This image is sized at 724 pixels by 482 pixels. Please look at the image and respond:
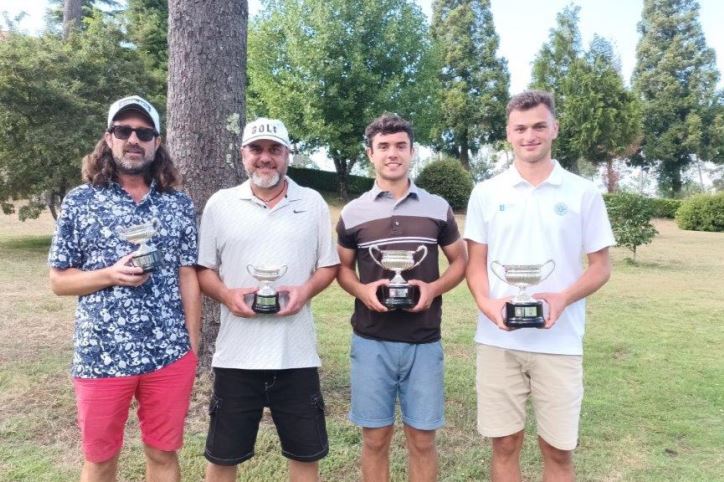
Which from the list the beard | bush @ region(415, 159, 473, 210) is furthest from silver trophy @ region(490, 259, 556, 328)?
bush @ region(415, 159, 473, 210)

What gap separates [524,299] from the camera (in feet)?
9.67

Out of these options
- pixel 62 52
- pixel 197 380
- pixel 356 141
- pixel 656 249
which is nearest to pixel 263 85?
pixel 356 141

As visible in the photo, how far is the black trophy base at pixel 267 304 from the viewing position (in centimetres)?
290

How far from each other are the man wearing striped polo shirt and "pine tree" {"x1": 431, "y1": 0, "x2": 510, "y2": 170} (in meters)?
37.6

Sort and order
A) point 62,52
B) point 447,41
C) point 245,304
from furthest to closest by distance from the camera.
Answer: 1. point 447,41
2. point 62,52
3. point 245,304

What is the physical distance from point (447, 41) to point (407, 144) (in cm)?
4041

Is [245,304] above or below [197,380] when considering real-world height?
above

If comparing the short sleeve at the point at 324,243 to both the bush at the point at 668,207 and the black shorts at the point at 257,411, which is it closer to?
the black shorts at the point at 257,411

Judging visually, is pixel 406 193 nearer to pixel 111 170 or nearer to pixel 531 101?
pixel 531 101

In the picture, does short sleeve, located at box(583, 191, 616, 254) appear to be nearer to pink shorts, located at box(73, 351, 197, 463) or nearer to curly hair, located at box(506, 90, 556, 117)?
curly hair, located at box(506, 90, 556, 117)

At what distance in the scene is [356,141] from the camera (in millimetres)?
28188

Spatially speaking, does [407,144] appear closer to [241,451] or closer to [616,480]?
[241,451]

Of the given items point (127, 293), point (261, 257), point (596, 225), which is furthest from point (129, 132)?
point (596, 225)

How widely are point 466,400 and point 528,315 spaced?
104 inches
